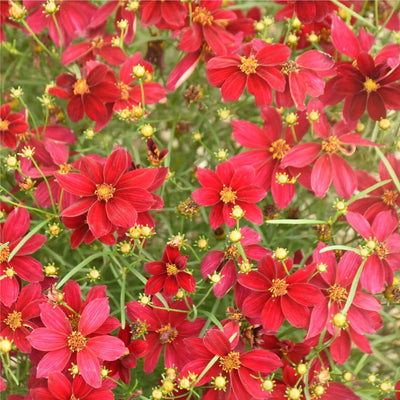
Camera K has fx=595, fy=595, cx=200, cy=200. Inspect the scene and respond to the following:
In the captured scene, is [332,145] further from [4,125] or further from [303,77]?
[4,125]

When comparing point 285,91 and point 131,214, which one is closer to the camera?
point 131,214

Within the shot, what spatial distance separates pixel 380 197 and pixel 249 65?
0.22 metres

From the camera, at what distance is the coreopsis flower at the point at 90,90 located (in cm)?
71

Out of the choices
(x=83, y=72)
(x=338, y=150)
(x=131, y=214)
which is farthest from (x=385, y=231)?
(x=83, y=72)

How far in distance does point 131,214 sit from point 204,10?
295 millimetres

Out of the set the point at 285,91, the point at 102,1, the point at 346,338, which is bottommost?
the point at 346,338

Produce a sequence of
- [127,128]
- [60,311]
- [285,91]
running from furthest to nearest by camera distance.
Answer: [127,128], [285,91], [60,311]

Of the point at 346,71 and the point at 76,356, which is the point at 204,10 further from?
the point at 76,356

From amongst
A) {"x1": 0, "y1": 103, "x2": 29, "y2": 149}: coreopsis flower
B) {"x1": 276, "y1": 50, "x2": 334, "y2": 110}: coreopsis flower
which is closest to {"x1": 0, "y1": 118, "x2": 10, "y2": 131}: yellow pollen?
{"x1": 0, "y1": 103, "x2": 29, "y2": 149}: coreopsis flower

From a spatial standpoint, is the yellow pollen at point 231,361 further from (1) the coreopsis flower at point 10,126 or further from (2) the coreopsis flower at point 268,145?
(1) the coreopsis flower at point 10,126

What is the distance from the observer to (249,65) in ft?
2.30

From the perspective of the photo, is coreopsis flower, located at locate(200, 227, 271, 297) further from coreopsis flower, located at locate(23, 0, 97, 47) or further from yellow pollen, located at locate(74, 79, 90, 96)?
coreopsis flower, located at locate(23, 0, 97, 47)

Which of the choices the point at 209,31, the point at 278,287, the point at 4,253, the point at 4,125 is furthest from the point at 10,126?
the point at 278,287

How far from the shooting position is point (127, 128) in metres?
0.91
